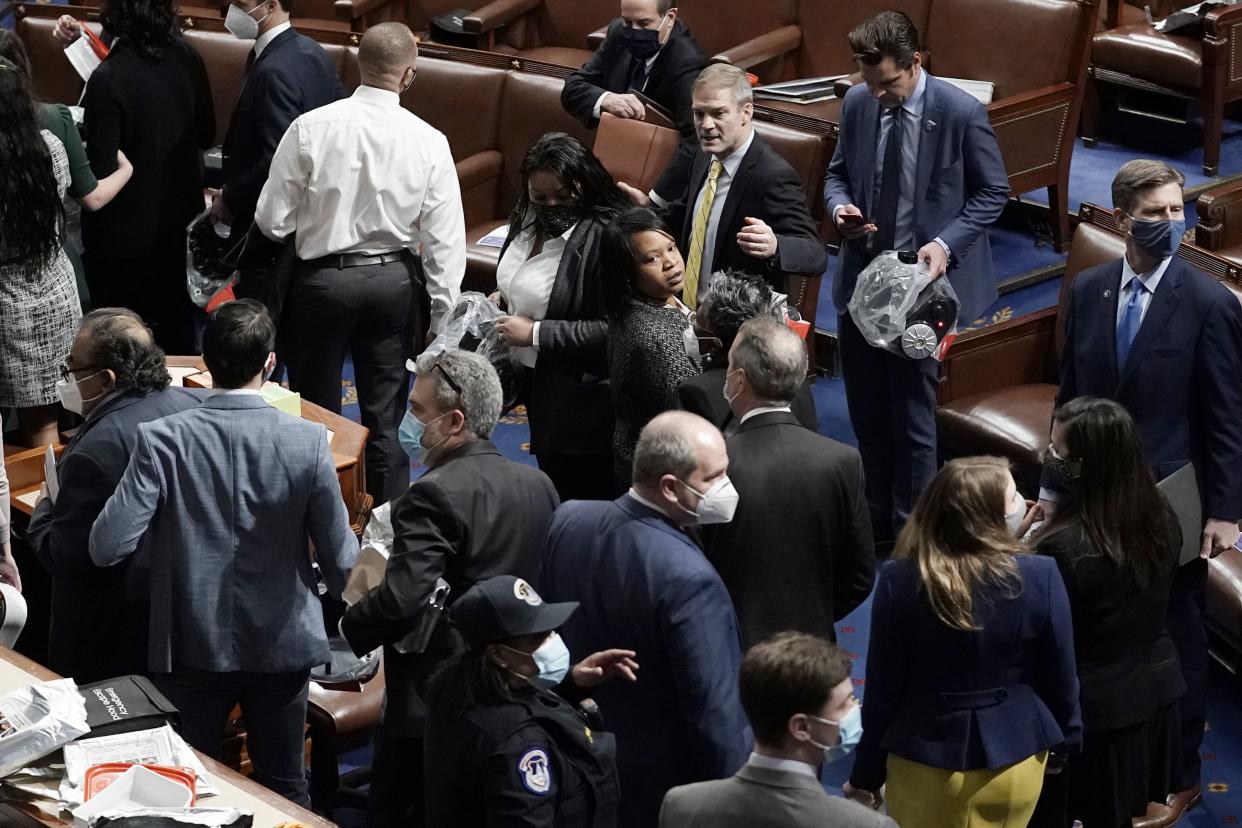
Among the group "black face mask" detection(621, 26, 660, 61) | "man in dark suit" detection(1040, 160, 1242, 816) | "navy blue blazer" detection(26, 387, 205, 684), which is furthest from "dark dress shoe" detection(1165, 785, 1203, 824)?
"black face mask" detection(621, 26, 660, 61)

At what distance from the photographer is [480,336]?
463cm

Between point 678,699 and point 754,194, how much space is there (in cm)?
187

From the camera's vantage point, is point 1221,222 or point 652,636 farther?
point 1221,222

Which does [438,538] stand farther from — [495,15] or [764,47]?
[495,15]

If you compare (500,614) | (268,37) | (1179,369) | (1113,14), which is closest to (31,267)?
(268,37)

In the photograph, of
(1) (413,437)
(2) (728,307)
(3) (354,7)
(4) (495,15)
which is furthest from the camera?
(3) (354,7)

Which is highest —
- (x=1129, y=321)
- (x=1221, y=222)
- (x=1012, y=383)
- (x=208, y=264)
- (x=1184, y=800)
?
(x=1129, y=321)

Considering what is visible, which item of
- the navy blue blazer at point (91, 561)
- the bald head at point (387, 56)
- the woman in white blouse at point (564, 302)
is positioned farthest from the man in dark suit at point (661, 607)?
the bald head at point (387, 56)

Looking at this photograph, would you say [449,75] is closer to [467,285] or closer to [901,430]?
[467,285]

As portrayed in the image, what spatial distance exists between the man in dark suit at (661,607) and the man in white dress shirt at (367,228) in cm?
194

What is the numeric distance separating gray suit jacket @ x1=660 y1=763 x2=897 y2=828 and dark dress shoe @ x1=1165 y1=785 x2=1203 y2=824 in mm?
1905

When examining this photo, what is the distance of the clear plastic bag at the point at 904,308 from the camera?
477 cm

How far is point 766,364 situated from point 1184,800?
1659 millimetres

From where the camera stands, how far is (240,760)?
4.11 meters
